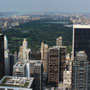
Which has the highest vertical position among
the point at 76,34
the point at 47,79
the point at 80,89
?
the point at 76,34

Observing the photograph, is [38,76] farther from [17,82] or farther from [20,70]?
[17,82]

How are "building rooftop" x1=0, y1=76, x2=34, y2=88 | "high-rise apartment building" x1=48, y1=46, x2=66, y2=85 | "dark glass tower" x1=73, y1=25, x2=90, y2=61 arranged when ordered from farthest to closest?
"dark glass tower" x1=73, y1=25, x2=90, y2=61, "high-rise apartment building" x1=48, y1=46, x2=66, y2=85, "building rooftop" x1=0, y1=76, x2=34, y2=88

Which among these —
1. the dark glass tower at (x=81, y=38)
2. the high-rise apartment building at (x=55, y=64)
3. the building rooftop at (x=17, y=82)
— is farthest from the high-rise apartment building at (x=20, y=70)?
the dark glass tower at (x=81, y=38)

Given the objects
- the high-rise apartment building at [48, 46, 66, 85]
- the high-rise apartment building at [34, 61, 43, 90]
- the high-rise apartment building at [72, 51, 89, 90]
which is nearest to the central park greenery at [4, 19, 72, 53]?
the high-rise apartment building at [48, 46, 66, 85]

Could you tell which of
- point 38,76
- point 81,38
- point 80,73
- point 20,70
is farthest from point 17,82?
point 81,38

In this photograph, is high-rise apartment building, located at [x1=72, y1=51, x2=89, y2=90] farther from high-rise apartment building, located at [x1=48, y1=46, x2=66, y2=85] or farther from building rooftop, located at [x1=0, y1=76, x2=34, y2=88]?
high-rise apartment building, located at [x1=48, y1=46, x2=66, y2=85]

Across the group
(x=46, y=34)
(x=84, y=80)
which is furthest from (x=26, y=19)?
(x=84, y=80)

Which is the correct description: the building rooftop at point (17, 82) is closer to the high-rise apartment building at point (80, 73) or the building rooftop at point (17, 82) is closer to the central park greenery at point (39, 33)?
the high-rise apartment building at point (80, 73)

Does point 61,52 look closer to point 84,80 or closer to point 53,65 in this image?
point 53,65
